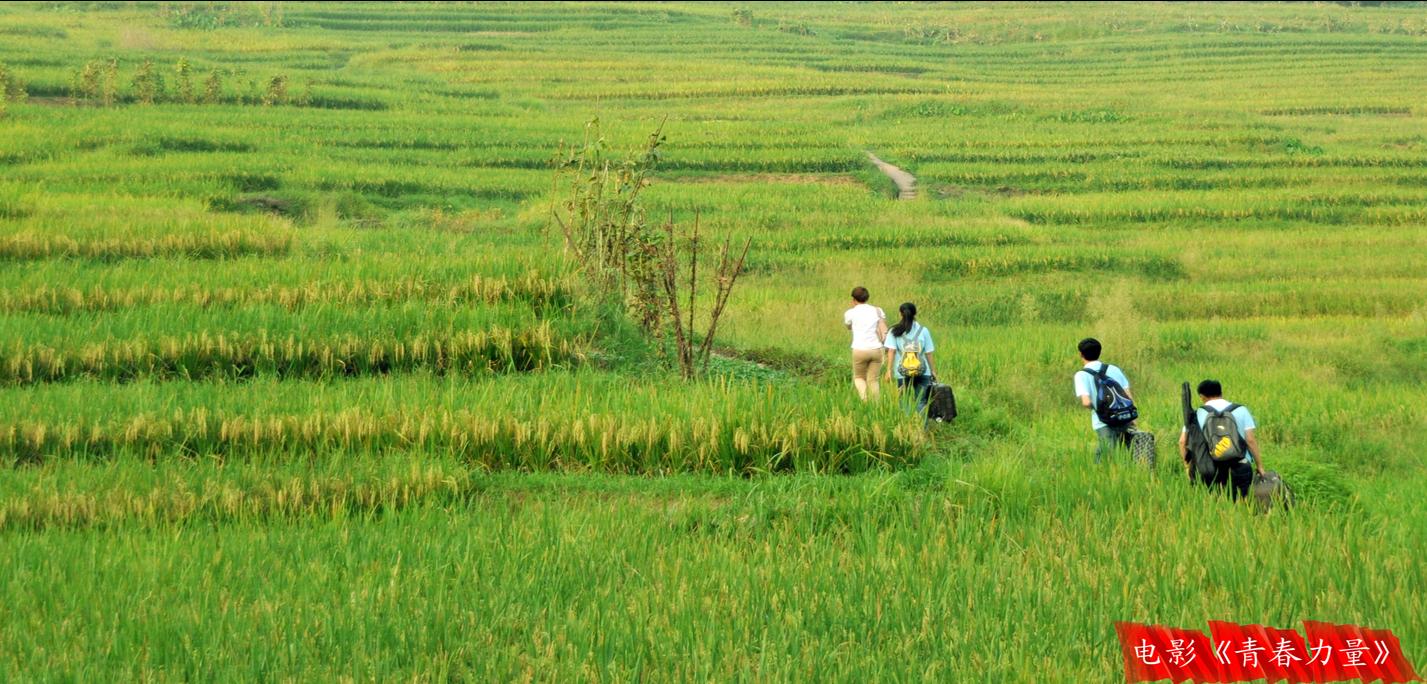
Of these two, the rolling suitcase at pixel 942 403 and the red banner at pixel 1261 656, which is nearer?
the red banner at pixel 1261 656

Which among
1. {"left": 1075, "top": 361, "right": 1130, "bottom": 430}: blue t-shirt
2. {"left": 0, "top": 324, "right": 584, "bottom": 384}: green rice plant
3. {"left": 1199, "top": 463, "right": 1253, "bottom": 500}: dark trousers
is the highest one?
{"left": 1075, "top": 361, "right": 1130, "bottom": 430}: blue t-shirt

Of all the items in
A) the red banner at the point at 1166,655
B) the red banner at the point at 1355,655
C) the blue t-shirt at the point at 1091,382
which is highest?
the blue t-shirt at the point at 1091,382

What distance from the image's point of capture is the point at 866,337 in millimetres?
9797

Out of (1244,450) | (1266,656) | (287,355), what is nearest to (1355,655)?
(1266,656)

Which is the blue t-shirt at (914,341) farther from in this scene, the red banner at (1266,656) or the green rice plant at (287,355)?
the red banner at (1266,656)

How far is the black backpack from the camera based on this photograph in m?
7.95

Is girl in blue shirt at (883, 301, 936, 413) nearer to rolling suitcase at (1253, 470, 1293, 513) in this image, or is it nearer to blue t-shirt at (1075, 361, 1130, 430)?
blue t-shirt at (1075, 361, 1130, 430)

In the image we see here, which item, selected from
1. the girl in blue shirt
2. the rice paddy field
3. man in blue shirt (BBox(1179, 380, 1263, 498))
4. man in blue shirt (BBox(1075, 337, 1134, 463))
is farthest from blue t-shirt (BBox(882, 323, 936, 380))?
man in blue shirt (BBox(1179, 380, 1263, 498))

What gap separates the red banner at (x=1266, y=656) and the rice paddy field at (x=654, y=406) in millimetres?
178

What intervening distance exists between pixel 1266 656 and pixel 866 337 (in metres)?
5.39

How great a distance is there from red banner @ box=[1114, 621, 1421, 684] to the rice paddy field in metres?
0.18

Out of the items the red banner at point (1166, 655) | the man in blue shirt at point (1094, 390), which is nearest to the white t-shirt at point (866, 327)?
the man in blue shirt at point (1094, 390)

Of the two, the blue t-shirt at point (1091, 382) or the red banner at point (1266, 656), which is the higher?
the blue t-shirt at point (1091, 382)

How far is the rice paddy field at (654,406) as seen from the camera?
5074 millimetres
